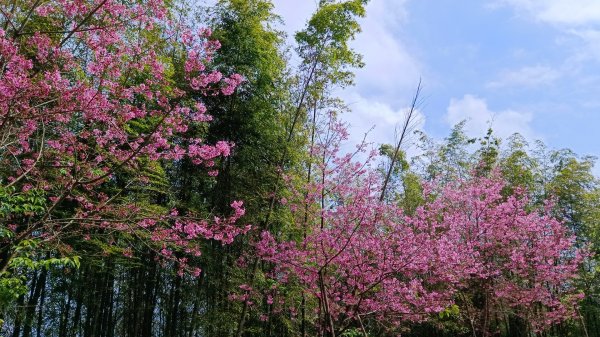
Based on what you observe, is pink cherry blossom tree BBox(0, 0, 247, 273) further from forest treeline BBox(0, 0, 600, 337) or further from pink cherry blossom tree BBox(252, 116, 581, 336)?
pink cherry blossom tree BBox(252, 116, 581, 336)

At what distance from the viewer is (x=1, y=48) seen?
3551mm

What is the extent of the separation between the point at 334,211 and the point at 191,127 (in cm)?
383

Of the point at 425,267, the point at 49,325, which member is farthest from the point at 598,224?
the point at 49,325

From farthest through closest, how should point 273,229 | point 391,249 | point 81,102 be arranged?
point 273,229 < point 391,249 < point 81,102

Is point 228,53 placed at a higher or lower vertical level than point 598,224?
higher

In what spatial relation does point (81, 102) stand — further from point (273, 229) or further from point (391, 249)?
point (273, 229)

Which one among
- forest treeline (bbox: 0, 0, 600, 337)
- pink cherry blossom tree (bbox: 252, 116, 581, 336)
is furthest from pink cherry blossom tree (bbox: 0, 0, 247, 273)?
pink cherry blossom tree (bbox: 252, 116, 581, 336)

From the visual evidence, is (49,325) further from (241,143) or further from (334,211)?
(334,211)

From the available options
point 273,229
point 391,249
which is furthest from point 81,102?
point 273,229

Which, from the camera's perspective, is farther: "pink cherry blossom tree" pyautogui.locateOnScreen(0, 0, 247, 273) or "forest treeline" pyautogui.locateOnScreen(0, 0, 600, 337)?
"forest treeline" pyautogui.locateOnScreen(0, 0, 600, 337)

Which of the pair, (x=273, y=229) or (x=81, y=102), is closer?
(x=81, y=102)

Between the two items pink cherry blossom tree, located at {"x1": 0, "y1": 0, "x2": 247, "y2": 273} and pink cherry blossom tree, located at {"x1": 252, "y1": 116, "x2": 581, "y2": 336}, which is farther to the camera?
pink cherry blossom tree, located at {"x1": 252, "y1": 116, "x2": 581, "y2": 336}

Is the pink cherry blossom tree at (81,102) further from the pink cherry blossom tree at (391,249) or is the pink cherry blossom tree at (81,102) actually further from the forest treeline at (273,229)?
the pink cherry blossom tree at (391,249)

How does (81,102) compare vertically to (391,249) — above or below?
above
